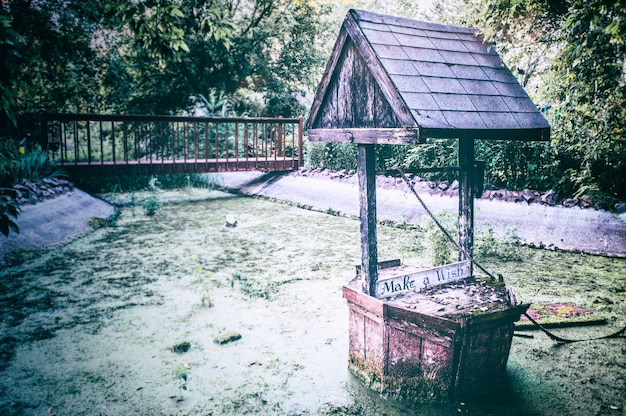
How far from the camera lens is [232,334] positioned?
4195mm

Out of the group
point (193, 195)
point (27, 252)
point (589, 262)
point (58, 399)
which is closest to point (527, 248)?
point (589, 262)

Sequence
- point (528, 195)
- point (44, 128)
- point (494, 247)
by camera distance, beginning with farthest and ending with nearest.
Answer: point (44, 128) < point (528, 195) < point (494, 247)

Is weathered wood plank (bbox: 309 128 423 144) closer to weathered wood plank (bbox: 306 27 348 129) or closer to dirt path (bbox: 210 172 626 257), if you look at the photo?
weathered wood plank (bbox: 306 27 348 129)

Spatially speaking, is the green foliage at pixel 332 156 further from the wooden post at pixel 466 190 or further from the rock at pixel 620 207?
the wooden post at pixel 466 190

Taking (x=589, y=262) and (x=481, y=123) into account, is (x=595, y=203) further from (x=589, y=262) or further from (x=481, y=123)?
(x=481, y=123)

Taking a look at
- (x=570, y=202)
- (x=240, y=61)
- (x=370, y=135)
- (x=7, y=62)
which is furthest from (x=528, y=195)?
(x=240, y=61)

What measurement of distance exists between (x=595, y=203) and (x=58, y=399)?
23.6ft

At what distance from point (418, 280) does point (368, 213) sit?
625mm

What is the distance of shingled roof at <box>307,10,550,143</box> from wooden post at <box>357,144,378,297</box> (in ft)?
0.50

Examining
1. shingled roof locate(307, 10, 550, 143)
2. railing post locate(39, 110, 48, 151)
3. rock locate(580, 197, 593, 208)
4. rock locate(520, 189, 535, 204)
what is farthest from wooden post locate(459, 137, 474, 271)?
railing post locate(39, 110, 48, 151)

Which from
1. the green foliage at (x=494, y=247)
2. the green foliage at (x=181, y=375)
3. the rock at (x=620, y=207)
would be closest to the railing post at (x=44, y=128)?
the green foliage at (x=181, y=375)

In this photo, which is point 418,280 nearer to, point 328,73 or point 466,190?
point 466,190

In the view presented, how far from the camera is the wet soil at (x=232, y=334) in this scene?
320 cm

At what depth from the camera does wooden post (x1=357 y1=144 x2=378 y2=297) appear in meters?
3.24
